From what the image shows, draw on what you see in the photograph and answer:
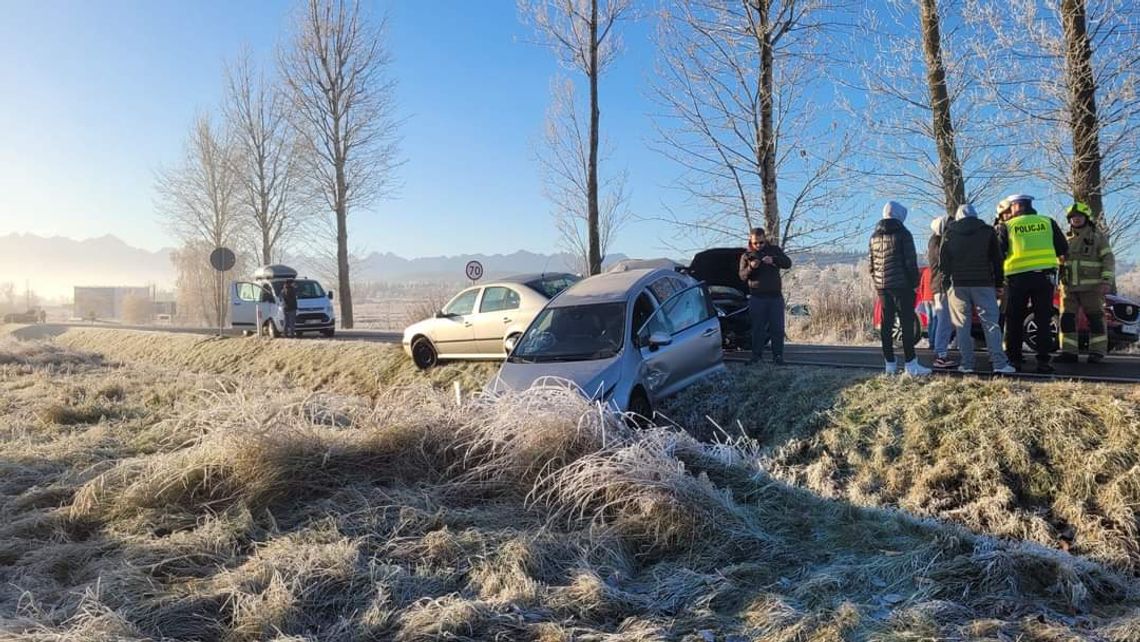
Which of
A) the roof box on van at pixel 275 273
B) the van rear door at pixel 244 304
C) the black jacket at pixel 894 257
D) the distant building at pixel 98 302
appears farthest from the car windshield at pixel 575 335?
the distant building at pixel 98 302

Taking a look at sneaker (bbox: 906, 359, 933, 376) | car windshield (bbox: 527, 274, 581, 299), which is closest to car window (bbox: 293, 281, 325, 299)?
car windshield (bbox: 527, 274, 581, 299)

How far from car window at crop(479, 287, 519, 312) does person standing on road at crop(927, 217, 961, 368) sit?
5777mm

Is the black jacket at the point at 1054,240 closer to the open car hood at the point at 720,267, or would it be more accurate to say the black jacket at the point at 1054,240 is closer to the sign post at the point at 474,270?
the open car hood at the point at 720,267

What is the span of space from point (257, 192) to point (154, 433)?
91.7ft

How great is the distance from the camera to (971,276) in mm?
7664

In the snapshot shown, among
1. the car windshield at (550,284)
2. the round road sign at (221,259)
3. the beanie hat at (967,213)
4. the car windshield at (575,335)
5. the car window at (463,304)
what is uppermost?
the round road sign at (221,259)

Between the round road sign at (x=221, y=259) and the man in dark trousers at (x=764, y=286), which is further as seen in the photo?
the round road sign at (x=221, y=259)

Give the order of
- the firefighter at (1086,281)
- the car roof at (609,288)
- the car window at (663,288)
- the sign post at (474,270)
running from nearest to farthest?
1. the car roof at (609,288)
2. the firefighter at (1086,281)
3. the car window at (663,288)
4. the sign post at (474,270)

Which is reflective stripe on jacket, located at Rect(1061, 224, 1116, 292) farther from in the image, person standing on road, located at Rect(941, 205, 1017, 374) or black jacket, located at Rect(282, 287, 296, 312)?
black jacket, located at Rect(282, 287, 296, 312)

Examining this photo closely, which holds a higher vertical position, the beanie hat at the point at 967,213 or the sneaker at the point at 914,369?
the beanie hat at the point at 967,213

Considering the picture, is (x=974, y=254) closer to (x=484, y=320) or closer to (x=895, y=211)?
(x=895, y=211)

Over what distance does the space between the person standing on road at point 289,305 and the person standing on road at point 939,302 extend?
1622 cm

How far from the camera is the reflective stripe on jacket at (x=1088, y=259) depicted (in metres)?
8.58

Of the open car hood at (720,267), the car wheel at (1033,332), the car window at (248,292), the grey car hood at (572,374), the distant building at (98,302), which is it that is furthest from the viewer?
the distant building at (98,302)
